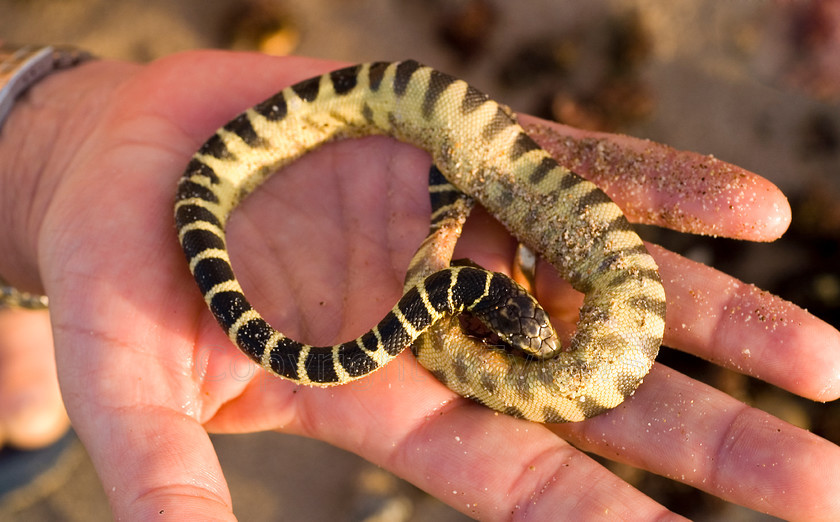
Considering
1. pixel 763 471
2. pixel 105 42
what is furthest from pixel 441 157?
pixel 105 42

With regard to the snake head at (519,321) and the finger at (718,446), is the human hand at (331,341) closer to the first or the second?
the finger at (718,446)

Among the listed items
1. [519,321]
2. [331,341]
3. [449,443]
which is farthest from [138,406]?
[519,321]

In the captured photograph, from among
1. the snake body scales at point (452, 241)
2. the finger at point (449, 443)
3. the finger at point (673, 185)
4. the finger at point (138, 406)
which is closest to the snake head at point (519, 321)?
the snake body scales at point (452, 241)

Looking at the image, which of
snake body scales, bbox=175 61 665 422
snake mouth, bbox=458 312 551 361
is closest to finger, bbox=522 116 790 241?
snake body scales, bbox=175 61 665 422

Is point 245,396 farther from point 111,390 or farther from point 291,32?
point 291,32

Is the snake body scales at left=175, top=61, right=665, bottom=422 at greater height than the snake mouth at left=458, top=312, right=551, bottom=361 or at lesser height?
greater

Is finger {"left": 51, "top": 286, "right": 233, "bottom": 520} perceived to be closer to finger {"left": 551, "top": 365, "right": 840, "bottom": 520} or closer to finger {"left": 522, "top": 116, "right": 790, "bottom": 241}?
finger {"left": 551, "top": 365, "right": 840, "bottom": 520}

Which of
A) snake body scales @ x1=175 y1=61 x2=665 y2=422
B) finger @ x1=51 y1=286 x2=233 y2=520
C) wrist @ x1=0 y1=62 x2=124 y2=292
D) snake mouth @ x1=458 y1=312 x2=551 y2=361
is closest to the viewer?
finger @ x1=51 y1=286 x2=233 y2=520
